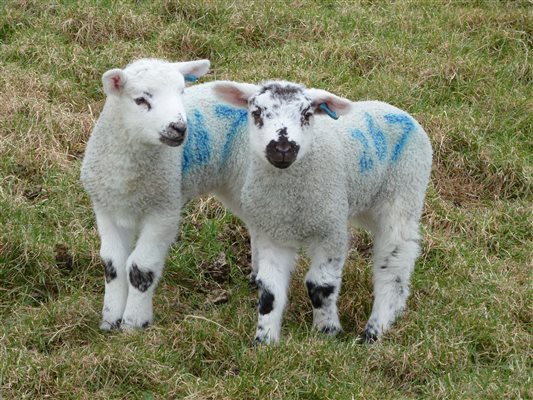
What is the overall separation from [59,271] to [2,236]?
42 centimetres

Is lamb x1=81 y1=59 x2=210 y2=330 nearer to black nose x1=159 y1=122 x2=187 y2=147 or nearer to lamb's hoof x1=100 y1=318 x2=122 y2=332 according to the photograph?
lamb's hoof x1=100 y1=318 x2=122 y2=332

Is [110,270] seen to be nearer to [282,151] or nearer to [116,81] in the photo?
[116,81]

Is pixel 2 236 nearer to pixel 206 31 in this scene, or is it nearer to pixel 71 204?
pixel 71 204

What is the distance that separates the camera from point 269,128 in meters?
5.70

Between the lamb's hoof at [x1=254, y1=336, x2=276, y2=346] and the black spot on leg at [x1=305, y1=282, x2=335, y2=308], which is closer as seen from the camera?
the lamb's hoof at [x1=254, y1=336, x2=276, y2=346]

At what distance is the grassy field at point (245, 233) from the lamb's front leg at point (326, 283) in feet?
0.54

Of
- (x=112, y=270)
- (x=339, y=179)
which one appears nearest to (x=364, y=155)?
(x=339, y=179)

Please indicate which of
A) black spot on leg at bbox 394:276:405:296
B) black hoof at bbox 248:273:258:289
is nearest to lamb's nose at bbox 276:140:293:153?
black spot on leg at bbox 394:276:405:296

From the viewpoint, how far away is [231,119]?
21.8ft

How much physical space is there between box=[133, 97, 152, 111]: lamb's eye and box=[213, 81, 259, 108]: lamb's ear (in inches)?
15.6

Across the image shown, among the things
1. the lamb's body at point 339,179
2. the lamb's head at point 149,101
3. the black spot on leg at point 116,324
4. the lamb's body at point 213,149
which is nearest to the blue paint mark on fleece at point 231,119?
the lamb's body at point 213,149

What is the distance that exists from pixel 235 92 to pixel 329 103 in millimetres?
538

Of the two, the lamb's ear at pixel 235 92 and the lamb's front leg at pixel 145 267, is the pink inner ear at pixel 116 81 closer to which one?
the lamb's ear at pixel 235 92

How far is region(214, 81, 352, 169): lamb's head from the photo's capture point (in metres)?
5.65
